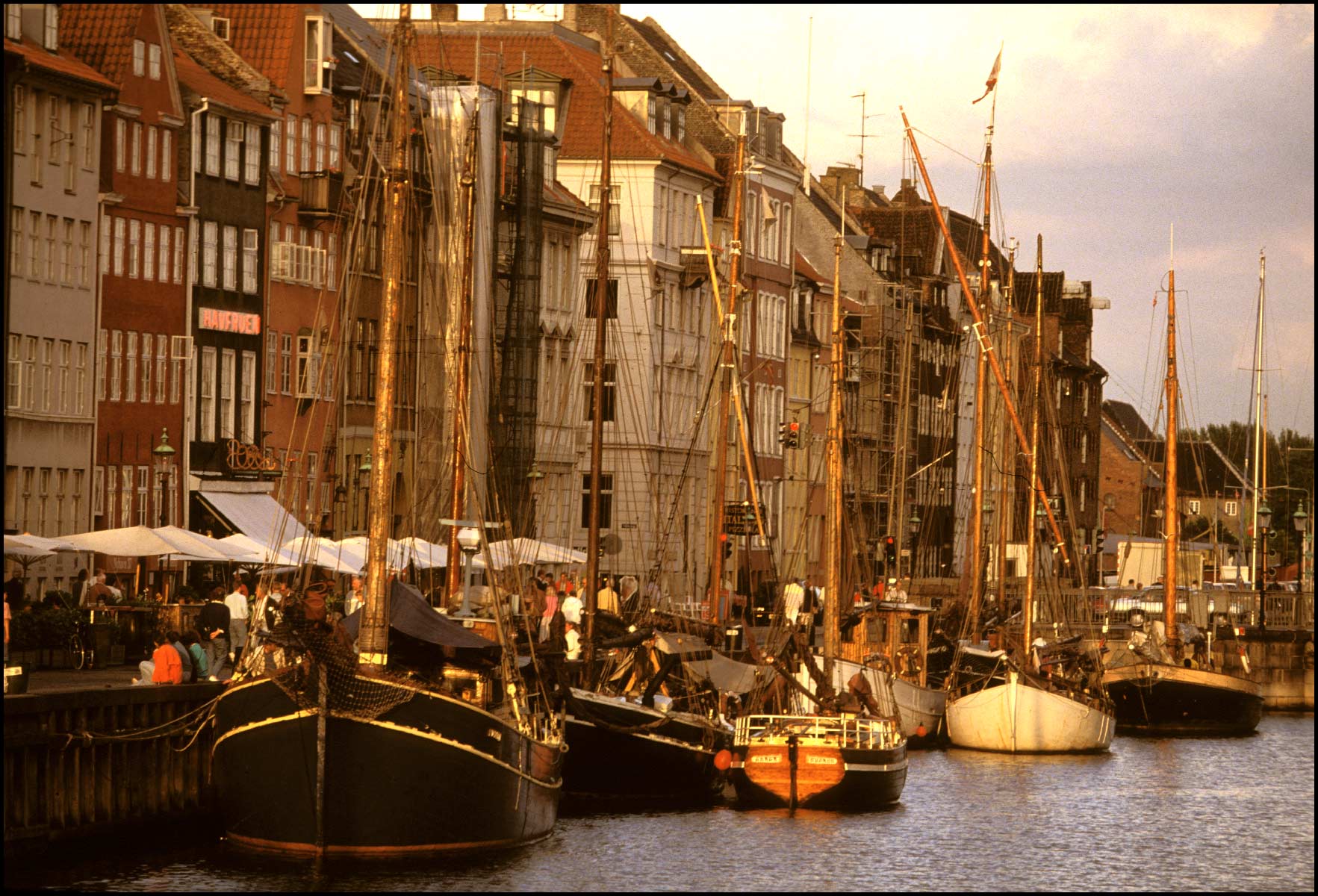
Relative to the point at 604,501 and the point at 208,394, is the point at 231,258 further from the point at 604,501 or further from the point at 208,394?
the point at 604,501

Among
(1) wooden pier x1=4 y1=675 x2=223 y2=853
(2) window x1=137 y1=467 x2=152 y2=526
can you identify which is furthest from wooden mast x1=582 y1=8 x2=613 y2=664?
(2) window x1=137 y1=467 x2=152 y2=526

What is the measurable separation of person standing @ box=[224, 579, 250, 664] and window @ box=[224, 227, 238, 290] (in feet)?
84.4

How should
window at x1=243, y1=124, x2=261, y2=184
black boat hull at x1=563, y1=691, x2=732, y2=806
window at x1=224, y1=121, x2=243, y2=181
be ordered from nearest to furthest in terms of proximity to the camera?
black boat hull at x1=563, y1=691, x2=732, y2=806, window at x1=224, y1=121, x2=243, y2=181, window at x1=243, y1=124, x2=261, y2=184

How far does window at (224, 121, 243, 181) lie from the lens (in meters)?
77.8

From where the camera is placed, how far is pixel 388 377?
39.7 m

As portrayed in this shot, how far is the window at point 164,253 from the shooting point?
2948 inches

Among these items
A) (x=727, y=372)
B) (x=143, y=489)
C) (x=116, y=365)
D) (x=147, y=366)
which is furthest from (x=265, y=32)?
(x=727, y=372)

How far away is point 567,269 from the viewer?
97.2 metres

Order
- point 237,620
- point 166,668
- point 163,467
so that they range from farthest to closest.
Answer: point 163,467, point 237,620, point 166,668

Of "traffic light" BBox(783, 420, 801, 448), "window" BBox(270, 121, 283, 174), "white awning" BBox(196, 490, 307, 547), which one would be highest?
"window" BBox(270, 121, 283, 174)

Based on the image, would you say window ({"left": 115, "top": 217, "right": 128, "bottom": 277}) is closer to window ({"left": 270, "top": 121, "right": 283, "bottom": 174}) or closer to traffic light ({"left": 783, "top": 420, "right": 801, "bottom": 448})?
window ({"left": 270, "top": 121, "right": 283, "bottom": 174})

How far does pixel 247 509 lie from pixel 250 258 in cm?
816

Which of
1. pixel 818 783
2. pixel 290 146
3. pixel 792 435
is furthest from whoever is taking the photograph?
pixel 290 146

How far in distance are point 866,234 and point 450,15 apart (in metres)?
33.7
